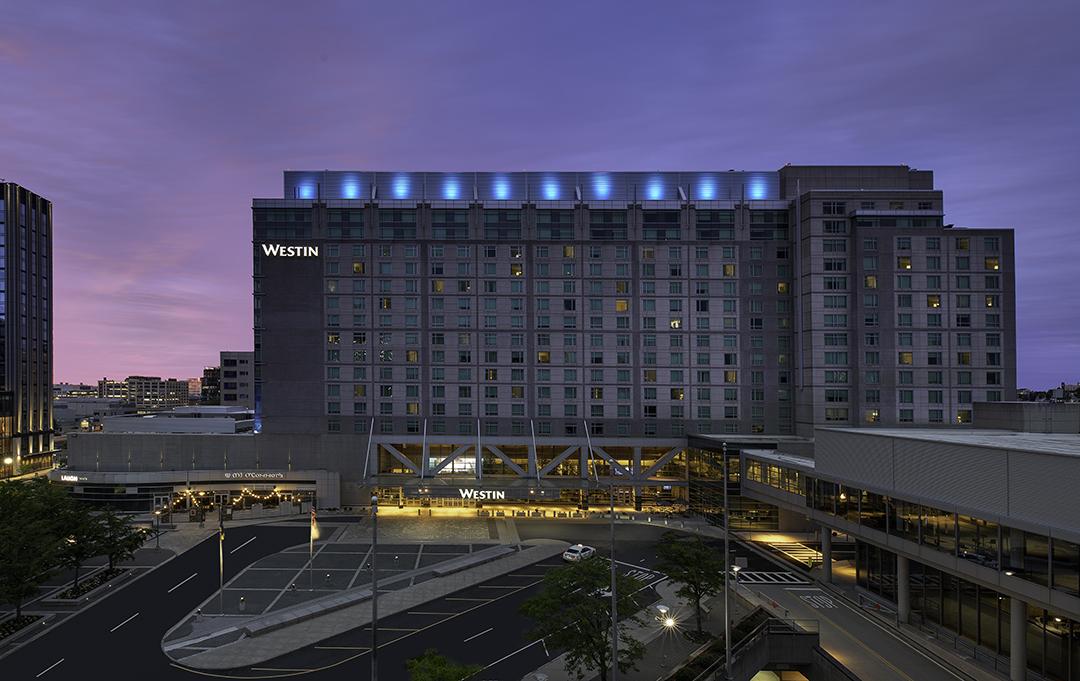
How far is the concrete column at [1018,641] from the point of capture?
35531 mm

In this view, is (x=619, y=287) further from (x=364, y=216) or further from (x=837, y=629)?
(x=837, y=629)

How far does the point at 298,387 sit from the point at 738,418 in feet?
219

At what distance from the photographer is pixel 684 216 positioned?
296 feet

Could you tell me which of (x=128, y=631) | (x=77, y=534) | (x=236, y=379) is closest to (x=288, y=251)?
(x=77, y=534)

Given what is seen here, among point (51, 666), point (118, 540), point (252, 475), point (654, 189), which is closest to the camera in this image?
point (51, 666)

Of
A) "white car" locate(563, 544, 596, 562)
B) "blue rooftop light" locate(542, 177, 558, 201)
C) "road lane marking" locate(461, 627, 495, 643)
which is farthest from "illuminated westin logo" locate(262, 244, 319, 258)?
"road lane marking" locate(461, 627, 495, 643)

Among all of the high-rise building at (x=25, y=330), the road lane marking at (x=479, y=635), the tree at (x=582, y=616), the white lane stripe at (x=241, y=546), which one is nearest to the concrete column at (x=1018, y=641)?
the tree at (x=582, y=616)

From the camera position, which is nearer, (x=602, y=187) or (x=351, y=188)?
(x=351, y=188)

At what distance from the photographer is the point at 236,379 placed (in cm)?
18438

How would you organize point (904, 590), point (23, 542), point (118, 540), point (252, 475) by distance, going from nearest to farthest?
point (23, 542), point (904, 590), point (118, 540), point (252, 475)

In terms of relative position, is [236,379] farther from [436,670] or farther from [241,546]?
[436,670]

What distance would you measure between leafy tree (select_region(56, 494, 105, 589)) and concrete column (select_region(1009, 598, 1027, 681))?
2780 inches

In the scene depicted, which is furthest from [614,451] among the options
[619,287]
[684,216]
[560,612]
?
[560,612]

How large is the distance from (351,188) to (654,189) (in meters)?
48.1
